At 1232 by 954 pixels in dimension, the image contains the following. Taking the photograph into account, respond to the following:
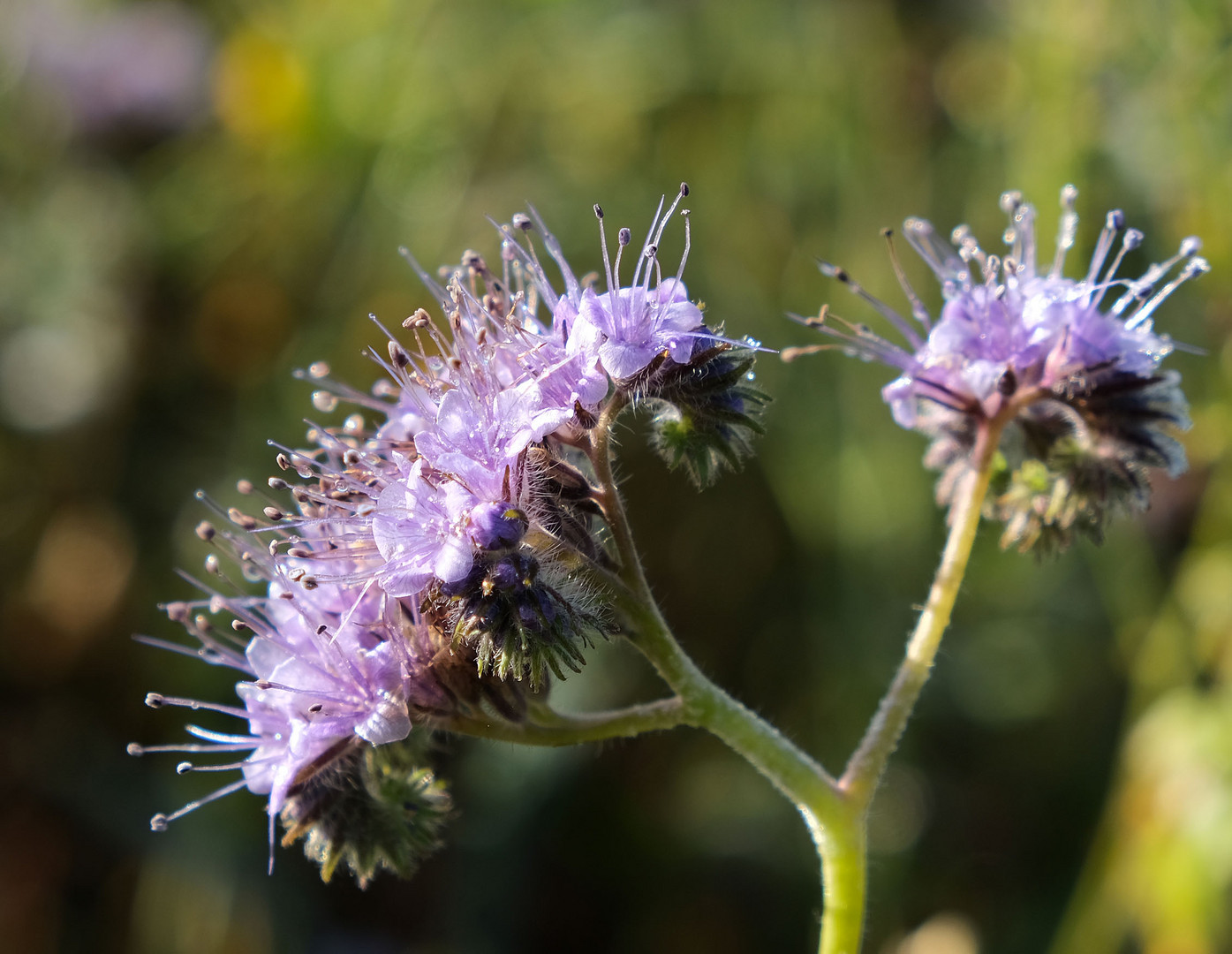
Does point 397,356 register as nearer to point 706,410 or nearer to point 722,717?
point 706,410

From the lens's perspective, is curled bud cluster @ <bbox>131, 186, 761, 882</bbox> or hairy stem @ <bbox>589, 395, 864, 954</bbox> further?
hairy stem @ <bbox>589, 395, 864, 954</bbox>

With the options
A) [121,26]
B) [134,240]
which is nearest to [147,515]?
[134,240]

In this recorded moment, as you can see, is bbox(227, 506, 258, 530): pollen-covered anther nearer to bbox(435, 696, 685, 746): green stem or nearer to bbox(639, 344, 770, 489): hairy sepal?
bbox(435, 696, 685, 746): green stem

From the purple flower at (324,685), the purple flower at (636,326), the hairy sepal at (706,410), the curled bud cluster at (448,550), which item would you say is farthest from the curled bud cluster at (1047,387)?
the purple flower at (324,685)

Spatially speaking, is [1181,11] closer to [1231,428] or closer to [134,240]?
[1231,428]

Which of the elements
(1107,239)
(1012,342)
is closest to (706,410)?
(1012,342)

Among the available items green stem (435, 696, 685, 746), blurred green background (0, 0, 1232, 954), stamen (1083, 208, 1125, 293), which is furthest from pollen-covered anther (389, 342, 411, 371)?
blurred green background (0, 0, 1232, 954)
